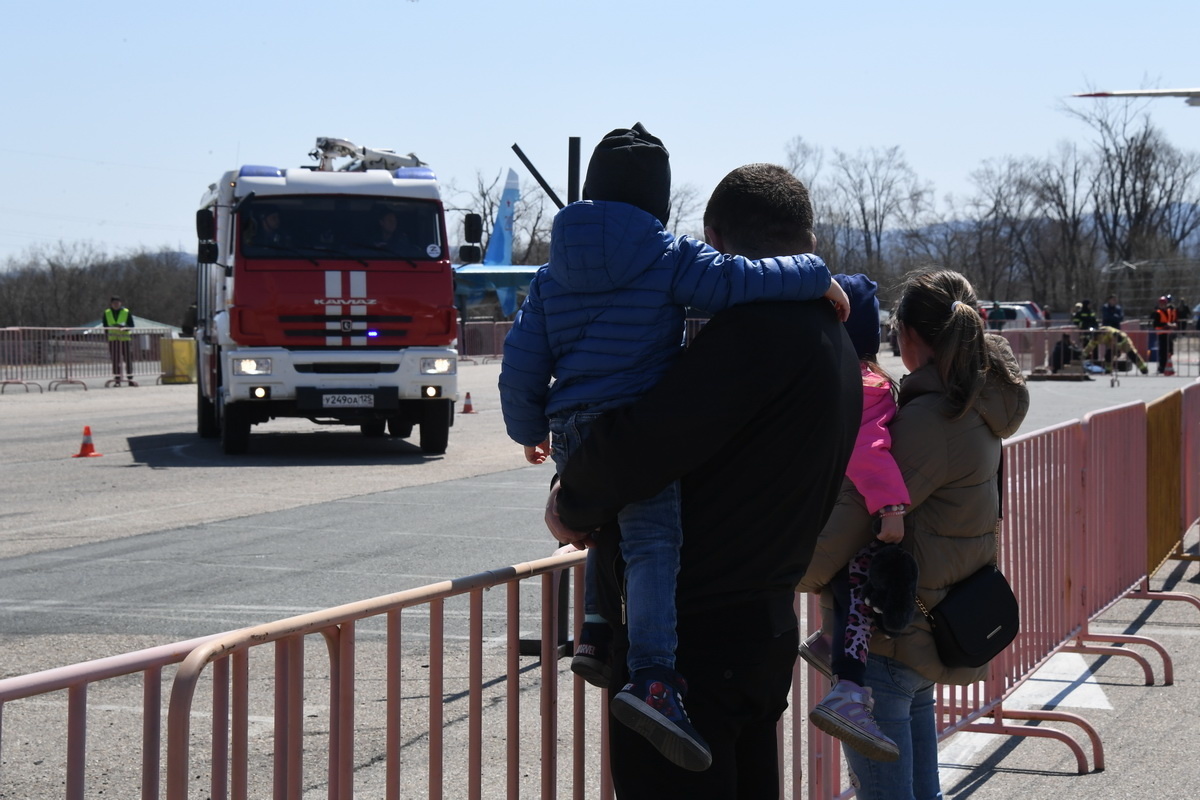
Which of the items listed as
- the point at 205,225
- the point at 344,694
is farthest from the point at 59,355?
the point at 344,694

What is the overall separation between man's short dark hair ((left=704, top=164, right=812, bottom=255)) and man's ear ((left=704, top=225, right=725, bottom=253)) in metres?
0.01

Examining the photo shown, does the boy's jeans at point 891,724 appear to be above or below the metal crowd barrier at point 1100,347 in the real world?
below

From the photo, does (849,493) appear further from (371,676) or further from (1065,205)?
(1065,205)

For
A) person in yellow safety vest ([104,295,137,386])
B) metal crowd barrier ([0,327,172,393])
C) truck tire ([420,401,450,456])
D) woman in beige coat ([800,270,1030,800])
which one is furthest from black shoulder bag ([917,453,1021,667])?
metal crowd barrier ([0,327,172,393])

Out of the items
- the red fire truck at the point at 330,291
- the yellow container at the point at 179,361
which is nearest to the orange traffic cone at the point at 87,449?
the red fire truck at the point at 330,291

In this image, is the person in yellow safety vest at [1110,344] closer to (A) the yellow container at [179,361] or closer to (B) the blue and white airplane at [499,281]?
(A) the yellow container at [179,361]

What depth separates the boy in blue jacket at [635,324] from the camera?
2512 mm

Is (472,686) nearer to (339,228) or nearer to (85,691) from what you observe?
(85,691)

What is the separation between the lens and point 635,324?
256 cm

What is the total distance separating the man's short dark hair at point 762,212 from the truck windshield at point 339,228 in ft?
42.4

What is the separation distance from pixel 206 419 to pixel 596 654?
17.0 m

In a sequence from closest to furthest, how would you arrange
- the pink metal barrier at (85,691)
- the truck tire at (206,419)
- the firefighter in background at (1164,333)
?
the pink metal barrier at (85,691), the truck tire at (206,419), the firefighter in background at (1164,333)

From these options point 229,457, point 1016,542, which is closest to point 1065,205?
point 229,457

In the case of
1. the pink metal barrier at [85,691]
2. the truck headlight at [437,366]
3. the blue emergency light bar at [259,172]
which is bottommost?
the pink metal barrier at [85,691]
